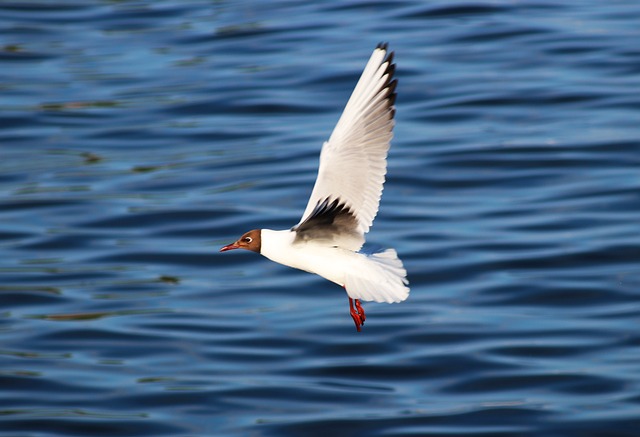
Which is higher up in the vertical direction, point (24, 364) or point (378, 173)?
point (378, 173)

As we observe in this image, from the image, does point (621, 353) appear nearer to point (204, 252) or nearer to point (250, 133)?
point (204, 252)

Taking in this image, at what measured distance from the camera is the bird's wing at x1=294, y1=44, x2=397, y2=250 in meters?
8.23

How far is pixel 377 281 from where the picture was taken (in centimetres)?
776

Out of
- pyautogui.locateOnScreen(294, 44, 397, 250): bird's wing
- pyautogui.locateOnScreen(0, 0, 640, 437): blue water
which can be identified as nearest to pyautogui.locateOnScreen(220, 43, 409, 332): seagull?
pyautogui.locateOnScreen(294, 44, 397, 250): bird's wing

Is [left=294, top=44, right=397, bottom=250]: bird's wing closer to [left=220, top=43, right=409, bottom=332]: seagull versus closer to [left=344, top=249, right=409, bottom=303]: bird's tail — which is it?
[left=220, top=43, right=409, bottom=332]: seagull

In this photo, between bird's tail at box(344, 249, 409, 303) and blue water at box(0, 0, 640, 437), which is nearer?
bird's tail at box(344, 249, 409, 303)

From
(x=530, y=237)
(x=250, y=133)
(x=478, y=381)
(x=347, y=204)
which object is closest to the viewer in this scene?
(x=347, y=204)

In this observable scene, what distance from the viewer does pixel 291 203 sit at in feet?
52.9

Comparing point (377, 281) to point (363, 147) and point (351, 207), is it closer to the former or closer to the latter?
point (351, 207)

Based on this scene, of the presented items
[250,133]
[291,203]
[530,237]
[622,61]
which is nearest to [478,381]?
[530,237]

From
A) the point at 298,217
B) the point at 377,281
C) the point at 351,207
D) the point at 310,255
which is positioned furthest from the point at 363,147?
the point at 298,217

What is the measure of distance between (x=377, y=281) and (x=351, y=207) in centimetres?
66

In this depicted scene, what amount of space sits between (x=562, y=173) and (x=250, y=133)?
466 cm

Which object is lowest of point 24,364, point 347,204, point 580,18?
point 24,364
